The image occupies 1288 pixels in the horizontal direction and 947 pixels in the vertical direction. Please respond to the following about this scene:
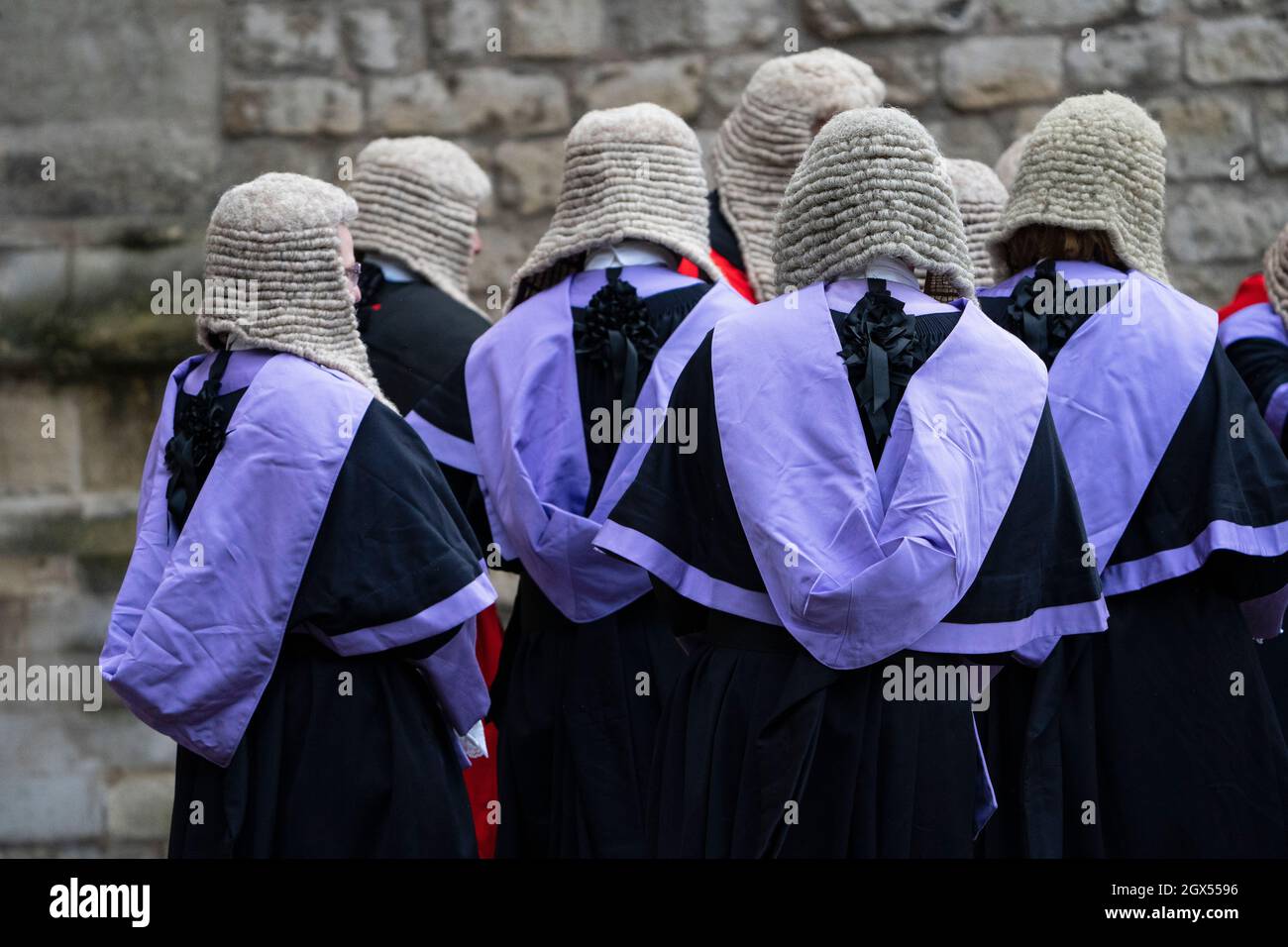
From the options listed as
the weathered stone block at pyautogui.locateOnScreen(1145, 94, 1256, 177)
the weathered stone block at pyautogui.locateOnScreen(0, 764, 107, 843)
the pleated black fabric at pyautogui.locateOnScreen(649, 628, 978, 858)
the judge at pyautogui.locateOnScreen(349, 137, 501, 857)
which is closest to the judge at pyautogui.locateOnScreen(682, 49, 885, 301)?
the judge at pyautogui.locateOnScreen(349, 137, 501, 857)

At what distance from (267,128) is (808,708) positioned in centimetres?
408

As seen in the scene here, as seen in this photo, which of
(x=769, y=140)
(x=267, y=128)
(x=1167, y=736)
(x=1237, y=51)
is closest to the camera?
(x=1167, y=736)

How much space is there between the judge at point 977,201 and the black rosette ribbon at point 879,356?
6.39 ft

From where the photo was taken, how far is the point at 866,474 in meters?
3.13

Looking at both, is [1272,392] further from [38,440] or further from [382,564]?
[38,440]

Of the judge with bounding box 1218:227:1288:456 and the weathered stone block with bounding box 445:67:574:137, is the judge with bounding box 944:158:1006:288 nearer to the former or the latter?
the judge with bounding box 1218:227:1288:456

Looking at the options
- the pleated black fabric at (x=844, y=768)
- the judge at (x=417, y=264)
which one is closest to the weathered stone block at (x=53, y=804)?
the judge at (x=417, y=264)

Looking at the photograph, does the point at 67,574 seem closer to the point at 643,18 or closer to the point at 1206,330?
the point at 643,18

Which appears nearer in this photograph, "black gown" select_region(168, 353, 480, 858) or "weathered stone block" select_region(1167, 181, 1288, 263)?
"black gown" select_region(168, 353, 480, 858)

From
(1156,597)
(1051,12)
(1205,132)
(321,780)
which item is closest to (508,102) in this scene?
(1051,12)

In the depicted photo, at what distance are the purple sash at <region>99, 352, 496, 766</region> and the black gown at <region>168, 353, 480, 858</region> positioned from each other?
51 millimetres

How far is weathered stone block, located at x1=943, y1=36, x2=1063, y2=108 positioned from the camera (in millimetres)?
6465

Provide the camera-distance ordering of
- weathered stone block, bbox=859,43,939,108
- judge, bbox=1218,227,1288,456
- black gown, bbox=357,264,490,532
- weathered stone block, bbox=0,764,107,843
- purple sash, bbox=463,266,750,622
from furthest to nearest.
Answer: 1. weathered stone block, bbox=859,43,939,108
2. weathered stone block, bbox=0,764,107,843
3. black gown, bbox=357,264,490,532
4. judge, bbox=1218,227,1288,456
5. purple sash, bbox=463,266,750,622

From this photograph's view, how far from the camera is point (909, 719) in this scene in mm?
3176
